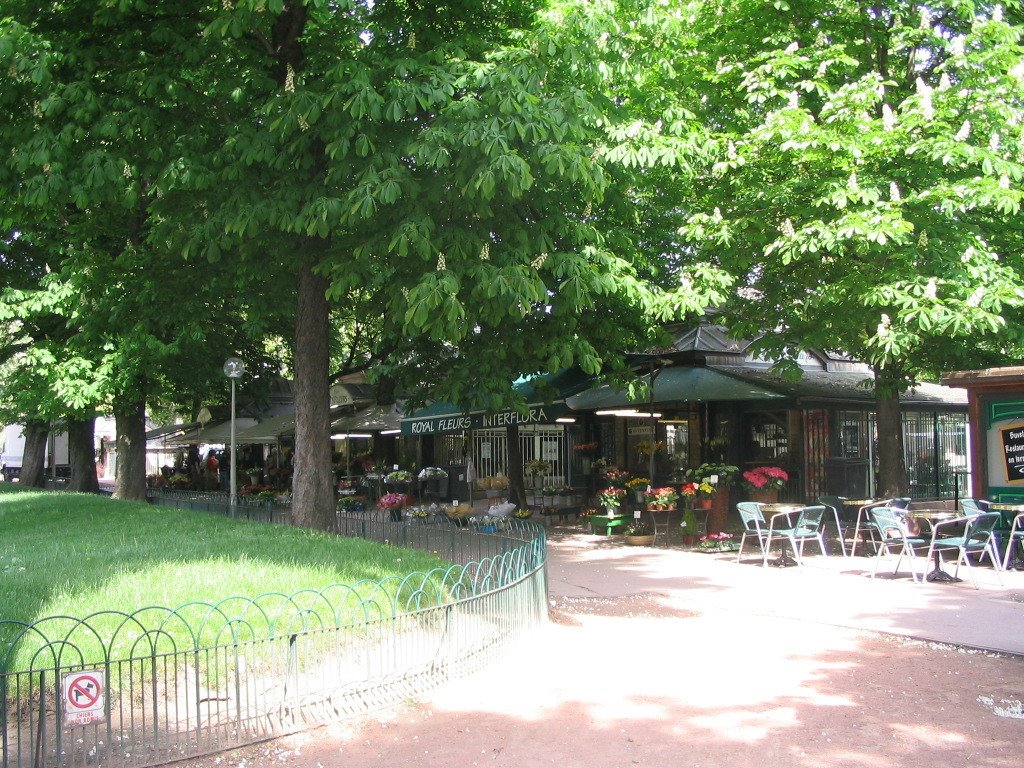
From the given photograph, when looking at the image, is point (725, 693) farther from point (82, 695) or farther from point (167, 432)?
point (167, 432)

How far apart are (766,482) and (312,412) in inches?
309

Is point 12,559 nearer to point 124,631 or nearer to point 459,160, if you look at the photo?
point 124,631

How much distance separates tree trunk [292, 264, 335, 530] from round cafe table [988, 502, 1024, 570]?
904 centimetres

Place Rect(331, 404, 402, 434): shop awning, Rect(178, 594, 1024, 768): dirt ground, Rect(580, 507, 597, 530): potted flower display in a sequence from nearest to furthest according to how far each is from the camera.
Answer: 1. Rect(178, 594, 1024, 768): dirt ground
2. Rect(580, 507, 597, 530): potted flower display
3. Rect(331, 404, 402, 434): shop awning

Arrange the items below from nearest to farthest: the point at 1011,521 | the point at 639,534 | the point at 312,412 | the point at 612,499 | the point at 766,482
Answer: the point at 312,412, the point at 1011,521, the point at 766,482, the point at 639,534, the point at 612,499

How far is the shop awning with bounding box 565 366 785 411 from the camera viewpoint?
17.1m

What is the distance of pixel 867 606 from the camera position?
34.3 feet

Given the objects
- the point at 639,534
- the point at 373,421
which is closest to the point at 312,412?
the point at 639,534

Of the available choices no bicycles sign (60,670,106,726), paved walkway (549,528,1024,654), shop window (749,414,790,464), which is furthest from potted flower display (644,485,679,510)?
no bicycles sign (60,670,106,726)

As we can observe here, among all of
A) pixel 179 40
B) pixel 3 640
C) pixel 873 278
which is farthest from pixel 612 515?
pixel 3 640

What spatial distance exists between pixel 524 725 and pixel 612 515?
36.7ft

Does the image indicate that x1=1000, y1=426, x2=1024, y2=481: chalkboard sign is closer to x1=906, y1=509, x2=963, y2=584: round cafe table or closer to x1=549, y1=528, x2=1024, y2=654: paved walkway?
x1=906, y1=509, x2=963, y2=584: round cafe table

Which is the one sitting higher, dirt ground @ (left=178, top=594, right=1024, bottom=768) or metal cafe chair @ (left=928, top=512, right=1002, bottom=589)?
metal cafe chair @ (left=928, top=512, right=1002, bottom=589)

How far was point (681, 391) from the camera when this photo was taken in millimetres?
17812
